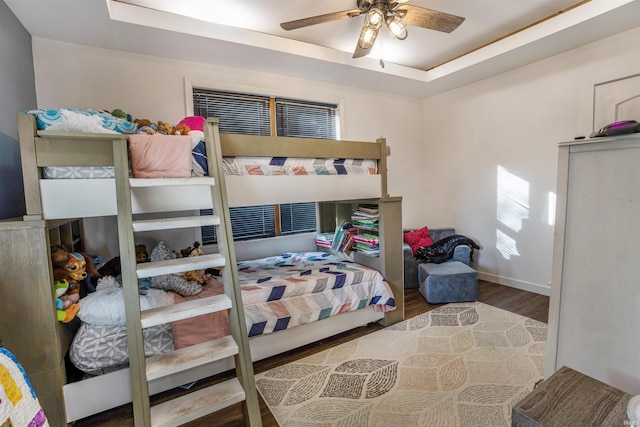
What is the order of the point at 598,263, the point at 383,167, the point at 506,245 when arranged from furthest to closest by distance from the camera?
the point at 506,245, the point at 383,167, the point at 598,263

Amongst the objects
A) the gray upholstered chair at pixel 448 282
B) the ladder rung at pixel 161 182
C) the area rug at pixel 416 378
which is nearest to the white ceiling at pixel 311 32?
the ladder rung at pixel 161 182

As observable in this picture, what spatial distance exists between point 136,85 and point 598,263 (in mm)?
3590

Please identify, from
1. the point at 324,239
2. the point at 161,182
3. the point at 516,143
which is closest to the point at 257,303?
the point at 161,182

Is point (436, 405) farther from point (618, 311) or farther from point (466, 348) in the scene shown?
point (618, 311)

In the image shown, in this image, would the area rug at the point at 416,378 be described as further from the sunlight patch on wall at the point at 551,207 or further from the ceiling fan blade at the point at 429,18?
the ceiling fan blade at the point at 429,18

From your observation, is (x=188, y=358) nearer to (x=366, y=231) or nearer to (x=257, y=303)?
(x=257, y=303)

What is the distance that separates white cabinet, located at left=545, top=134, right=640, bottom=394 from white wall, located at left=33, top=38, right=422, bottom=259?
2.88m

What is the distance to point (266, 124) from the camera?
3561mm

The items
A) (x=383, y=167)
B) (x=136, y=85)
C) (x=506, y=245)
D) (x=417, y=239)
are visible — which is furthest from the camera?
(x=417, y=239)

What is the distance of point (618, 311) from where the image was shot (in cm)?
126

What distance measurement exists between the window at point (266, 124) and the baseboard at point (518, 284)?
2.36 meters

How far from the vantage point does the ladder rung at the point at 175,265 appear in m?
1.46

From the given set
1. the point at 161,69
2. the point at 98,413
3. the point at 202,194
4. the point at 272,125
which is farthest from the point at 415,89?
the point at 98,413

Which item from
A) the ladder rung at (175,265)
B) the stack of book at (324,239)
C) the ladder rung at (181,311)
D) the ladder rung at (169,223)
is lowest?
the stack of book at (324,239)
